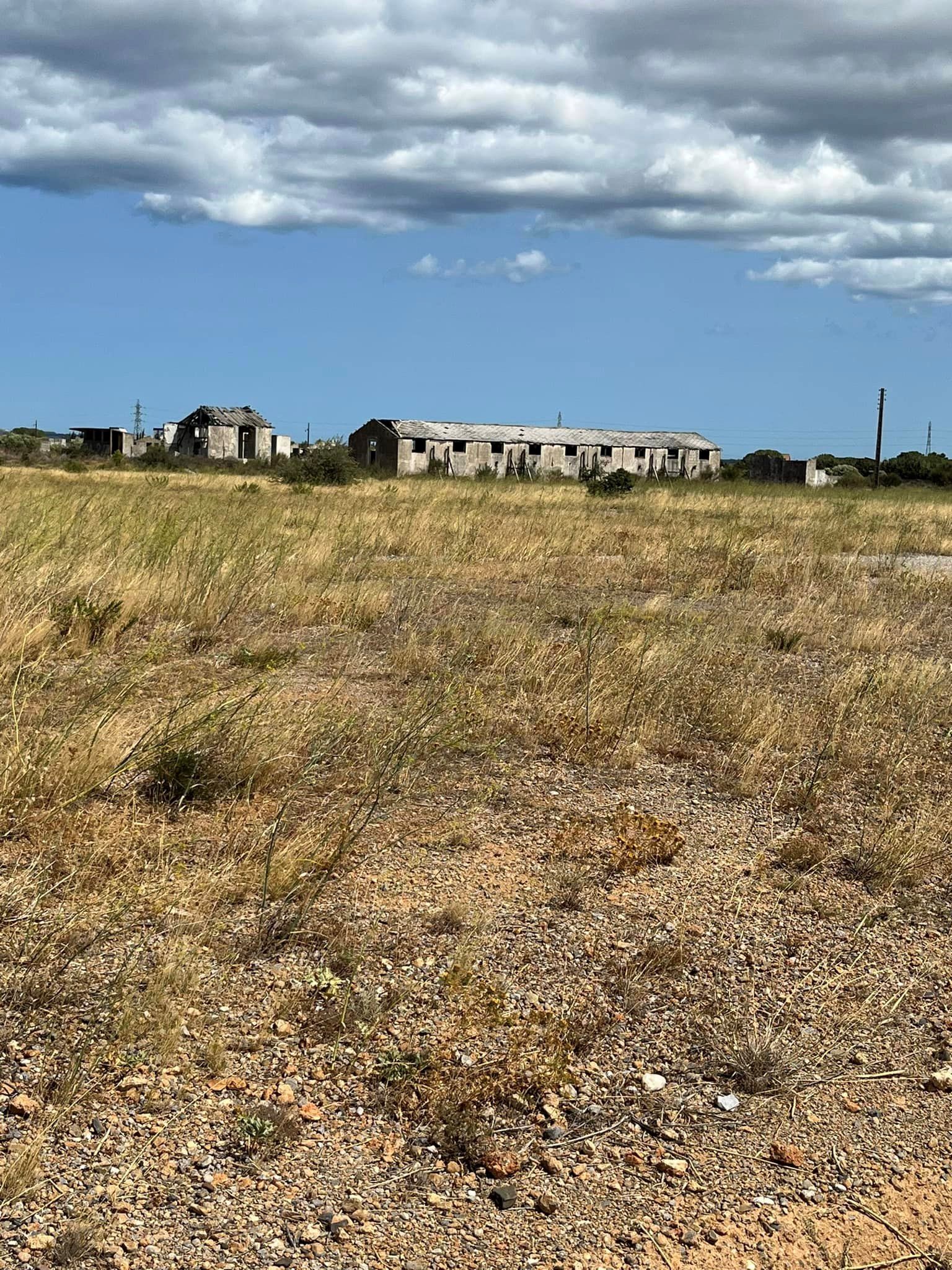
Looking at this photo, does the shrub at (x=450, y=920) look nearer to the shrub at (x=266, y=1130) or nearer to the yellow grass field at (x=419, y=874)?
the yellow grass field at (x=419, y=874)

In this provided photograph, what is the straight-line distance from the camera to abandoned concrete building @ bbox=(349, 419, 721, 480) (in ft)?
197

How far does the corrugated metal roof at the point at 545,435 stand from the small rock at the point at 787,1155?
189 ft

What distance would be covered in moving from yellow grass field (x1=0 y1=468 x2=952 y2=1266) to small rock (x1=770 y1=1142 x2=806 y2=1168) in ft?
0.24

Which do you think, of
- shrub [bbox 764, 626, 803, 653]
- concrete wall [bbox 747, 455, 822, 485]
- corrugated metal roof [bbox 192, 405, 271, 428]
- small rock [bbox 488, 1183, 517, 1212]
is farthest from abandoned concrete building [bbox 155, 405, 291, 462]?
small rock [bbox 488, 1183, 517, 1212]

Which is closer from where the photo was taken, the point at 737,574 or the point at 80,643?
the point at 80,643

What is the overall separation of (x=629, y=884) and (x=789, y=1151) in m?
1.43

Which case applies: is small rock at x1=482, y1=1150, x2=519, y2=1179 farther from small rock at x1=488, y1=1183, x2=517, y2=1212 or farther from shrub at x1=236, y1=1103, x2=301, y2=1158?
shrub at x1=236, y1=1103, x2=301, y2=1158

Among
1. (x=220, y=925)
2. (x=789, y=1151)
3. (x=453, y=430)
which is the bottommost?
(x=789, y=1151)

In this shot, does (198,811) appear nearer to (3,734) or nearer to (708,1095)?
(3,734)

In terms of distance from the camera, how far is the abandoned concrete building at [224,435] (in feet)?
216

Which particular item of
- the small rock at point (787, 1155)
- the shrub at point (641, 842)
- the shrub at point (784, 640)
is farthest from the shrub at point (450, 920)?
the shrub at point (784, 640)

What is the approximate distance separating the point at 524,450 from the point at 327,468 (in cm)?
2912

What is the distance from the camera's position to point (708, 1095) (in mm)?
3141

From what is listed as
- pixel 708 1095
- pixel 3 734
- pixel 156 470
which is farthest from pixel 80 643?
pixel 156 470
